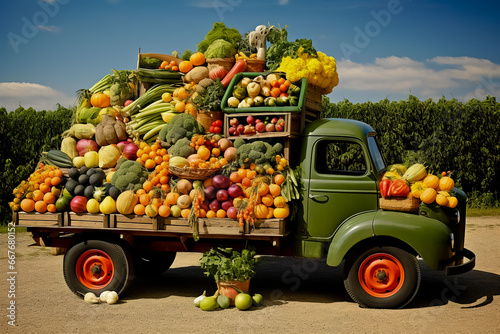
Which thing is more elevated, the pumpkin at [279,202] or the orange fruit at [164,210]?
the pumpkin at [279,202]

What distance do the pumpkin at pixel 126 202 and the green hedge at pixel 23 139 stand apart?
6968 millimetres

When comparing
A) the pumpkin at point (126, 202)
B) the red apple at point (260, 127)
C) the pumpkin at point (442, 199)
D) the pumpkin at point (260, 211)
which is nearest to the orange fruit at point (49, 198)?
the pumpkin at point (126, 202)

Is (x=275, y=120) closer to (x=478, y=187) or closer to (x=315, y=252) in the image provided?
(x=315, y=252)

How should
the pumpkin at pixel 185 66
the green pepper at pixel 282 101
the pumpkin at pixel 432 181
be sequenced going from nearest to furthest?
the pumpkin at pixel 432 181 < the green pepper at pixel 282 101 < the pumpkin at pixel 185 66

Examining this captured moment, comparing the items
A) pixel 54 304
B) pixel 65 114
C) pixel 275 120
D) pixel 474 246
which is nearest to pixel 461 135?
pixel 474 246

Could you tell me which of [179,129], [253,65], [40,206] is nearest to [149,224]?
[179,129]

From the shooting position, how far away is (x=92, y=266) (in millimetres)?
7137

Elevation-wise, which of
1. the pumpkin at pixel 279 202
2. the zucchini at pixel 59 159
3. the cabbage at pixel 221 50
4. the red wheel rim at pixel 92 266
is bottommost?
the red wheel rim at pixel 92 266

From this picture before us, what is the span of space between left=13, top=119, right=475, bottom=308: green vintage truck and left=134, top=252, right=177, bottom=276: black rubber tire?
4.65 ft

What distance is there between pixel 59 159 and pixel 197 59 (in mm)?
2562

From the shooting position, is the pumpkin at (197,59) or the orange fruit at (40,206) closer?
the orange fruit at (40,206)

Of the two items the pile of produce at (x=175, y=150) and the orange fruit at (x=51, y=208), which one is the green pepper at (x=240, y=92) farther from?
the orange fruit at (x=51, y=208)

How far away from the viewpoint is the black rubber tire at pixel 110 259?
276 inches

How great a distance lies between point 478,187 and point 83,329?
12866 mm
